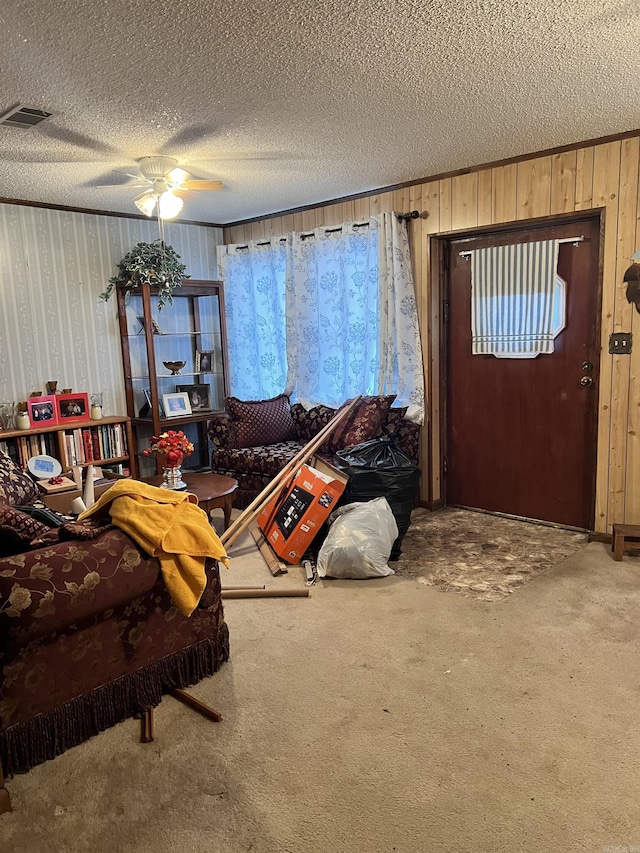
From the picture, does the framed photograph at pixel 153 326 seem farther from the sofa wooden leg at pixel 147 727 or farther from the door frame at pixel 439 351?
the sofa wooden leg at pixel 147 727

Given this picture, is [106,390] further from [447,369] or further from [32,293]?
[447,369]

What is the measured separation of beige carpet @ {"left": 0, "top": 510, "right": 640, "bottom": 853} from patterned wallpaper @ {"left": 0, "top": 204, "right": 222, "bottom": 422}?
9.72 feet

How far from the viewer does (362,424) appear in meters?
4.52

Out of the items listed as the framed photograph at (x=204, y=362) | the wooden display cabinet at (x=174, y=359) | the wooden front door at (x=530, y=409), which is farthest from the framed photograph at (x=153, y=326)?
the wooden front door at (x=530, y=409)

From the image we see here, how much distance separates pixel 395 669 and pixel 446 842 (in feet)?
2.88

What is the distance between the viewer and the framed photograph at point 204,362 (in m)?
5.87

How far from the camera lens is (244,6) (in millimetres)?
2053

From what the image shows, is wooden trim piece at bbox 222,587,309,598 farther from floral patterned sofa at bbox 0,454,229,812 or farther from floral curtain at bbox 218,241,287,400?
floral curtain at bbox 218,241,287,400

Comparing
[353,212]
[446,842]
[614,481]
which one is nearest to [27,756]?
[446,842]

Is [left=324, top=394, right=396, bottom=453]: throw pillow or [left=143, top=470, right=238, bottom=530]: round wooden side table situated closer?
[left=143, top=470, right=238, bottom=530]: round wooden side table

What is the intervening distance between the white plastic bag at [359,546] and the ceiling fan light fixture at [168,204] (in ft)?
6.95

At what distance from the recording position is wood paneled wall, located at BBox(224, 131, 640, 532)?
3.65m

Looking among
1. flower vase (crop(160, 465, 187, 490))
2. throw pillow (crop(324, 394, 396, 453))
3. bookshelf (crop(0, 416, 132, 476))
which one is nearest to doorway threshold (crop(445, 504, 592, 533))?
throw pillow (crop(324, 394, 396, 453))

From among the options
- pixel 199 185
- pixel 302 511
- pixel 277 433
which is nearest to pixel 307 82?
pixel 199 185
